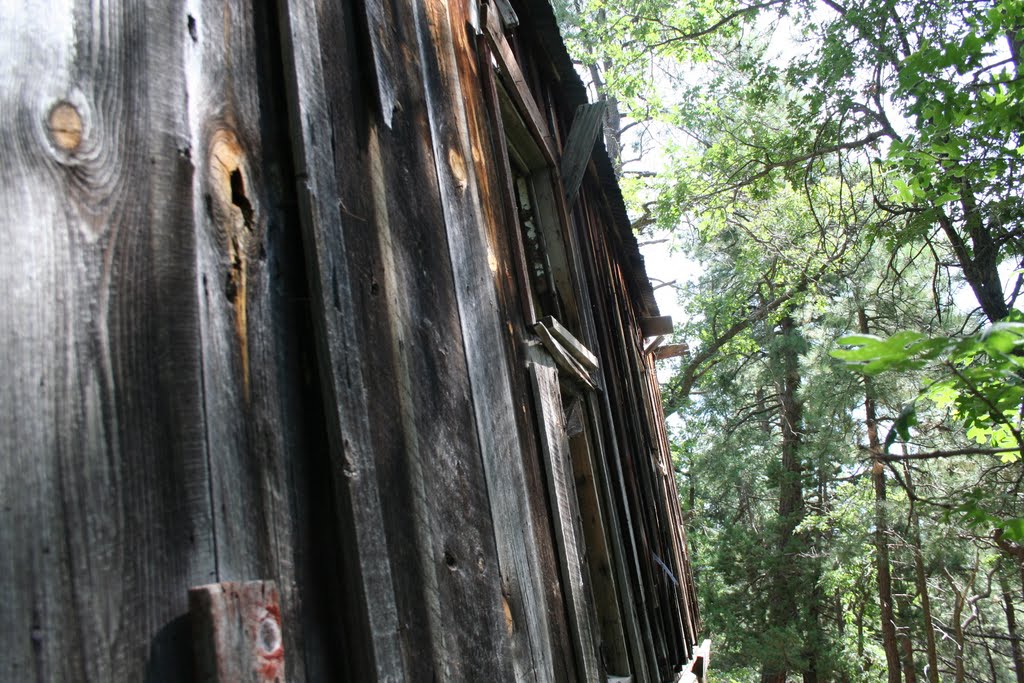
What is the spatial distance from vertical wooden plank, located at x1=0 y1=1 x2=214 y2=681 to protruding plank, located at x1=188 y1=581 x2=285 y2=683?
35 millimetres

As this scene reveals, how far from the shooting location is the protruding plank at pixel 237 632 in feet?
3.50

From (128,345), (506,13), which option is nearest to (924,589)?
(506,13)

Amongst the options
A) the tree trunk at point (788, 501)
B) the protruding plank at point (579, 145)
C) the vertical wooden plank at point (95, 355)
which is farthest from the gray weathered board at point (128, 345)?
the tree trunk at point (788, 501)

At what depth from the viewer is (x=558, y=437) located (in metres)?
3.14

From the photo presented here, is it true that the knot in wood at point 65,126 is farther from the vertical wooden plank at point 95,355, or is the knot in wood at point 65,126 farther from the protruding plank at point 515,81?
the protruding plank at point 515,81

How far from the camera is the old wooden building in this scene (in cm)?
98

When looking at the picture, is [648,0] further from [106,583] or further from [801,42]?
[106,583]

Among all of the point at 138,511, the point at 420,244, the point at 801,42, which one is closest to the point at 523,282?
the point at 420,244

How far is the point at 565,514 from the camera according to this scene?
2980mm

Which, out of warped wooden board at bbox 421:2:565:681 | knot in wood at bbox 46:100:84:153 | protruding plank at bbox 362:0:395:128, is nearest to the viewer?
knot in wood at bbox 46:100:84:153

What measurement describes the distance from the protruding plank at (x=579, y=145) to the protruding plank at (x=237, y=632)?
386cm

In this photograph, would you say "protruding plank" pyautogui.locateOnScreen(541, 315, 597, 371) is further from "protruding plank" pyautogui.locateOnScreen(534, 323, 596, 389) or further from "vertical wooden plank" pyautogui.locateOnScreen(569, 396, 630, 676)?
"vertical wooden plank" pyautogui.locateOnScreen(569, 396, 630, 676)

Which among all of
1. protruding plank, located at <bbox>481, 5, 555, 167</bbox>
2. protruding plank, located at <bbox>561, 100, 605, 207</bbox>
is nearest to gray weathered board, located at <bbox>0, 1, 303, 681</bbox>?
protruding plank, located at <bbox>481, 5, 555, 167</bbox>

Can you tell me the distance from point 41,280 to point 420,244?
1125 millimetres
